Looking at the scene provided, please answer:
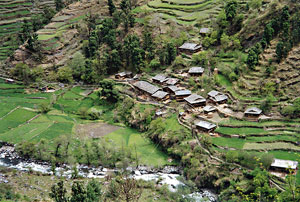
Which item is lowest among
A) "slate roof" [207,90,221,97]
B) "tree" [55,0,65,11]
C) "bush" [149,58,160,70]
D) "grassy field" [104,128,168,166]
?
"grassy field" [104,128,168,166]

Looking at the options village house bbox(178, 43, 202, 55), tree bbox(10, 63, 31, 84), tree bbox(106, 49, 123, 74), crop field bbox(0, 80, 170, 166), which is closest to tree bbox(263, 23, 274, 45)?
village house bbox(178, 43, 202, 55)

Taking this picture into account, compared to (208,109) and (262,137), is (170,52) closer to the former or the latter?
(208,109)

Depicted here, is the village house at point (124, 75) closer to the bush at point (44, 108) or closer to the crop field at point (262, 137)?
the bush at point (44, 108)

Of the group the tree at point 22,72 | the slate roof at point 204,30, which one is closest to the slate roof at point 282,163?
the slate roof at point 204,30

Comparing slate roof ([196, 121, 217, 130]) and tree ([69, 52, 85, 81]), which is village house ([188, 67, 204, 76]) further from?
tree ([69, 52, 85, 81])

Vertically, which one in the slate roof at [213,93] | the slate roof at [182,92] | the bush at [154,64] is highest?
the bush at [154,64]

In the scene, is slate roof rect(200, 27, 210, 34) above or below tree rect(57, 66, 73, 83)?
above
